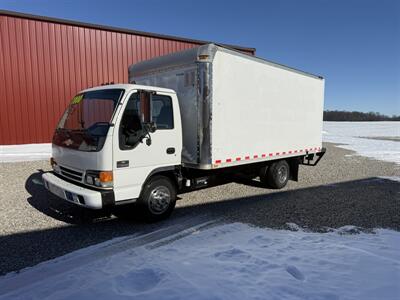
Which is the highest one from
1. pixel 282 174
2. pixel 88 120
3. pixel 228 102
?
pixel 228 102

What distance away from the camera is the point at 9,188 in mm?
6992

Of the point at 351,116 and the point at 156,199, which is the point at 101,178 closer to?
the point at 156,199

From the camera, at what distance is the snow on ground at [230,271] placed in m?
2.76

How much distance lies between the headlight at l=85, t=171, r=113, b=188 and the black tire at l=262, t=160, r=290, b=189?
4.37 meters

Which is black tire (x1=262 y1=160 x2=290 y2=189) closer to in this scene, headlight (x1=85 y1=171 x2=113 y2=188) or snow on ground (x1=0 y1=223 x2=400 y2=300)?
snow on ground (x1=0 y1=223 x2=400 y2=300)

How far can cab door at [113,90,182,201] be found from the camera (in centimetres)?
430

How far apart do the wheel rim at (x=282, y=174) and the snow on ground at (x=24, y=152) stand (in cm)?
822

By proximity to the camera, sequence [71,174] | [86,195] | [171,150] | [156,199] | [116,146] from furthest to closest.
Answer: [171,150] < [156,199] < [71,174] < [116,146] < [86,195]

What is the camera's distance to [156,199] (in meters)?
4.88

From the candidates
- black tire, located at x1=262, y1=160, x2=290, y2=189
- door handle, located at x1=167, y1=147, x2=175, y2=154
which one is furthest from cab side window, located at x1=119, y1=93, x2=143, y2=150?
black tire, located at x1=262, y1=160, x2=290, y2=189

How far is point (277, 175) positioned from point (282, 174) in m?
0.31

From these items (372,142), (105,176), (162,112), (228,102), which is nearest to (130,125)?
(162,112)

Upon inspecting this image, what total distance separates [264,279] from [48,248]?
9.71 feet

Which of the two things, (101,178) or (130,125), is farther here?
(130,125)
